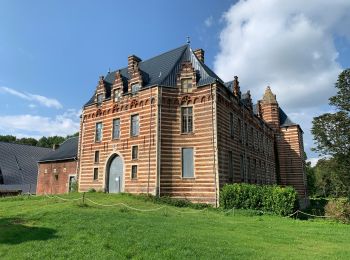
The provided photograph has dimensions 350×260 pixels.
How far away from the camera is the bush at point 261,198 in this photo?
2075 cm

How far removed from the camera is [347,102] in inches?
1091

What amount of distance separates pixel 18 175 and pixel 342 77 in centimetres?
4993

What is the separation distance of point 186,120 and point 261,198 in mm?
9069

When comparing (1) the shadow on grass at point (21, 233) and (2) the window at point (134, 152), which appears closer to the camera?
(1) the shadow on grass at point (21, 233)

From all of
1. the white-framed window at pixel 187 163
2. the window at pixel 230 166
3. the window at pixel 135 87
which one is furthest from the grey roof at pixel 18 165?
the window at pixel 230 166

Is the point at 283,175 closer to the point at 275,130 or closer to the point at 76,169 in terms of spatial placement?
the point at 275,130

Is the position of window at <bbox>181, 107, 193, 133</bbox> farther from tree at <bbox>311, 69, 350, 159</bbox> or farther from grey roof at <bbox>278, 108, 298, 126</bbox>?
grey roof at <bbox>278, 108, 298, 126</bbox>

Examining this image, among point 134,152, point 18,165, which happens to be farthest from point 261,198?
point 18,165

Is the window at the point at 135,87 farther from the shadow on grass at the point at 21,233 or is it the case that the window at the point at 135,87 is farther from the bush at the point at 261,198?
the shadow on grass at the point at 21,233

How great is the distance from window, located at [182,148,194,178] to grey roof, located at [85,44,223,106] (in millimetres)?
5891

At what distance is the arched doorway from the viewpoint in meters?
28.3

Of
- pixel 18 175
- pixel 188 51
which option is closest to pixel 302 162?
pixel 188 51

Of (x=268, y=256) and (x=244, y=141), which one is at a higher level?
(x=244, y=141)

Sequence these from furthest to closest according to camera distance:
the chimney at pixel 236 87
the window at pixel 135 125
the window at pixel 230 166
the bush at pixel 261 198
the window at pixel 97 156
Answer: the chimney at pixel 236 87, the window at pixel 97 156, the window at pixel 135 125, the window at pixel 230 166, the bush at pixel 261 198
